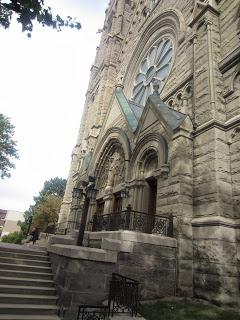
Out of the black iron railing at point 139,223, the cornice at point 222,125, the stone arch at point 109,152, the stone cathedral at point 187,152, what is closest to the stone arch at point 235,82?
the stone cathedral at point 187,152

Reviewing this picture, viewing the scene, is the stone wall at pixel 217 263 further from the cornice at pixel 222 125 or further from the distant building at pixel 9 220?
the distant building at pixel 9 220

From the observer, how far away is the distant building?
8778cm

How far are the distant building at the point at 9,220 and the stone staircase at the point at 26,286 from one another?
281 feet

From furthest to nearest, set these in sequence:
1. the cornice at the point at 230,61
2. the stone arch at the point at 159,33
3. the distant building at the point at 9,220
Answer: the distant building at the point at 9,220 < the stone arch at the point at 159,33 < the cornice at the point at 230,61

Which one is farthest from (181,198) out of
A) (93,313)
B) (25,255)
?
(25,255)

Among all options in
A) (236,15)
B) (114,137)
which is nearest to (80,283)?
(114,137)

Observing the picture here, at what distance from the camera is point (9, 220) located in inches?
3551

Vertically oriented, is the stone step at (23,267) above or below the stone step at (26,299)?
above

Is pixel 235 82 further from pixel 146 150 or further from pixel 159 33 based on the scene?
pixel 159 33

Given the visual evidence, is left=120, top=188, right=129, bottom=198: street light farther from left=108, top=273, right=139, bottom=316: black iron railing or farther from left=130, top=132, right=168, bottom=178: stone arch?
left=108, top=273, right=139, bottom=316: black iron railing

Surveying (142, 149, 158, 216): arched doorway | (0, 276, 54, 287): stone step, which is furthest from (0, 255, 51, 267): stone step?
(142, 149, 158, 216): arched doorway

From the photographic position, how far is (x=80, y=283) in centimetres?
670

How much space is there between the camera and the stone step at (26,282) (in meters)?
7.48

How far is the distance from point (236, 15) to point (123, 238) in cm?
1036
